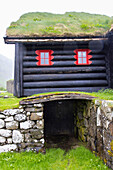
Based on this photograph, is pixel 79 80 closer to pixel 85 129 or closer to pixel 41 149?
pixel 85 129

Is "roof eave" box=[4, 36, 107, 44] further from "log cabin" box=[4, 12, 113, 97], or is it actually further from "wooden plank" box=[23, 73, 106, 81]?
"wooden plank" box=[23, 73, 106, 81]

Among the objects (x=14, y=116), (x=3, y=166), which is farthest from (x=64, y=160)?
(x=14, y=116)

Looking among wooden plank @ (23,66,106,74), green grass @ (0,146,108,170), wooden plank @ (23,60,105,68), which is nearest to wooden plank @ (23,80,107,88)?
wooden plank @ (23,66,106,74)

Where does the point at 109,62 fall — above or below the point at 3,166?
above

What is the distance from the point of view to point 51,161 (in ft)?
14.9

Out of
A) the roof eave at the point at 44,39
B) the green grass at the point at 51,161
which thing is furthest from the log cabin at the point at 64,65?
the green grass at the point at 51,161

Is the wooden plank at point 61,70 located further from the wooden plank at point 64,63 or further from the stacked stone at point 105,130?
the stacked stone at point 105,130

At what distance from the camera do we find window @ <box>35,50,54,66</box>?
7.59 meters

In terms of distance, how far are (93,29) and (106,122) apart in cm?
540

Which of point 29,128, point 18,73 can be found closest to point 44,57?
point 18,73

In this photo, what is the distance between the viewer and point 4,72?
6594 centimetres

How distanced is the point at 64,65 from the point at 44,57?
45.9 inches

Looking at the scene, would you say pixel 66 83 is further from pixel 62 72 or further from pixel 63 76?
pixel 62 72

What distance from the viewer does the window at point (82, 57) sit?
772 cm
